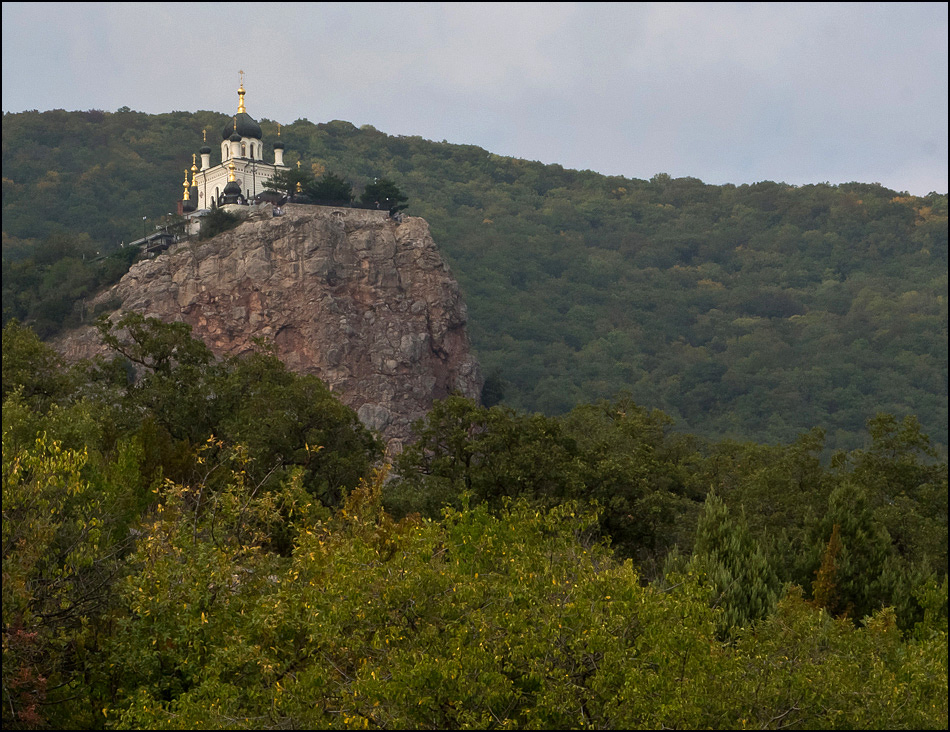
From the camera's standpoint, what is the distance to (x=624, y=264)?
116125mm

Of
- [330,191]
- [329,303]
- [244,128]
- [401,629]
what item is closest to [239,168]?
[244,128]

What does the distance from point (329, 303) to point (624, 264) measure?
61577 mm

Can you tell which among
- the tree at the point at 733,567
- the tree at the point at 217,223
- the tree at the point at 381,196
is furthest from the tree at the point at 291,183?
the tree at the point at 733,567

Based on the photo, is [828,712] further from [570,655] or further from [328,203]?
[328,203]

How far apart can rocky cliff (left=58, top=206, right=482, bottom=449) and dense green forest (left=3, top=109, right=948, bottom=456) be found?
27.4 ft

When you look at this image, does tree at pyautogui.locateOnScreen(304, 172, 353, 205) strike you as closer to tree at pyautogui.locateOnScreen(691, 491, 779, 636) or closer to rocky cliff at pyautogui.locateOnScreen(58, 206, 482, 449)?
rocky cliff at pyautogui.locateOnScreen(58, 206, 482, 449)

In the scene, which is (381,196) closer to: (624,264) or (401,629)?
(624,264)

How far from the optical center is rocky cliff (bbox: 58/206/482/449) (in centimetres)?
5922

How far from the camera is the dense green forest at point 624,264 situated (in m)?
86.4

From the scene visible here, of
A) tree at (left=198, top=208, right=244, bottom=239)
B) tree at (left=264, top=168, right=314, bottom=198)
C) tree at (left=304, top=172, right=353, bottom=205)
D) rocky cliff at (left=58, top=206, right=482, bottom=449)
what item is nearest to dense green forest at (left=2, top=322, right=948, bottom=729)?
rocky cliff at (left=58, top=206, right=482, bottom=449)

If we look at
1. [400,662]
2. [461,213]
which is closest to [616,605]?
[400,662]

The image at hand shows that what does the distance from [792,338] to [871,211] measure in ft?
88.6

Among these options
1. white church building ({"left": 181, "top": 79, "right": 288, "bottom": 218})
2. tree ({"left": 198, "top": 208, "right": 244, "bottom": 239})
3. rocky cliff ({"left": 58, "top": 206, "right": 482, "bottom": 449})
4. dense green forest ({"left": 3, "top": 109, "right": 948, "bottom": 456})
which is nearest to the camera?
rocky cliff ({"left": 58, "top": 206, "right": 482, "bottom": 449})

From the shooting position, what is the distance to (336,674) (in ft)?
39.7
